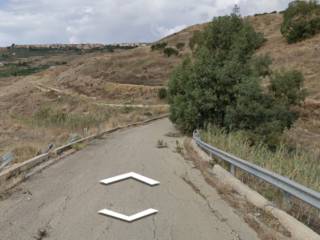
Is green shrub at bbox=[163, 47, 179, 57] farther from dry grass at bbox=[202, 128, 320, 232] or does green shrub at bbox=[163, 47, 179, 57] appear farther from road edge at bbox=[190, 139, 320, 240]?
road edge at bbox=[190, 139, 320, 240]

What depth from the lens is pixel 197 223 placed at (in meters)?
7.71

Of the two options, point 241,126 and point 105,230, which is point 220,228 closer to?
point 105,230

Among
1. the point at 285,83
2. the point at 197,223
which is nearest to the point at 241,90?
the point at 285,83

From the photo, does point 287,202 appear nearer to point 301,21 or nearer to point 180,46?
point 301,21

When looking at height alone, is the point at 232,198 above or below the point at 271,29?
below

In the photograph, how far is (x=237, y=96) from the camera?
24.5 meters

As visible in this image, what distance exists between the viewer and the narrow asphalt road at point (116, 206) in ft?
23.7

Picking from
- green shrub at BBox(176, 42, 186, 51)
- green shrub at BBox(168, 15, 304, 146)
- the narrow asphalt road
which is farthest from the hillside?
the narrow asphalt road

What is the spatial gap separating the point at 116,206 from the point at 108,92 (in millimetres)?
57305

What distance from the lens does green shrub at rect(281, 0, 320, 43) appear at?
189 ft

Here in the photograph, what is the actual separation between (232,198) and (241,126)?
43.8 feet

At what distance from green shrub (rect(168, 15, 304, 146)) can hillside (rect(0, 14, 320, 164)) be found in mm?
2857

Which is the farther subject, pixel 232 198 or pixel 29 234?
pixel 232 198

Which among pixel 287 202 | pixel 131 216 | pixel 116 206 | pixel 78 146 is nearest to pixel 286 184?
pixel 287 202
